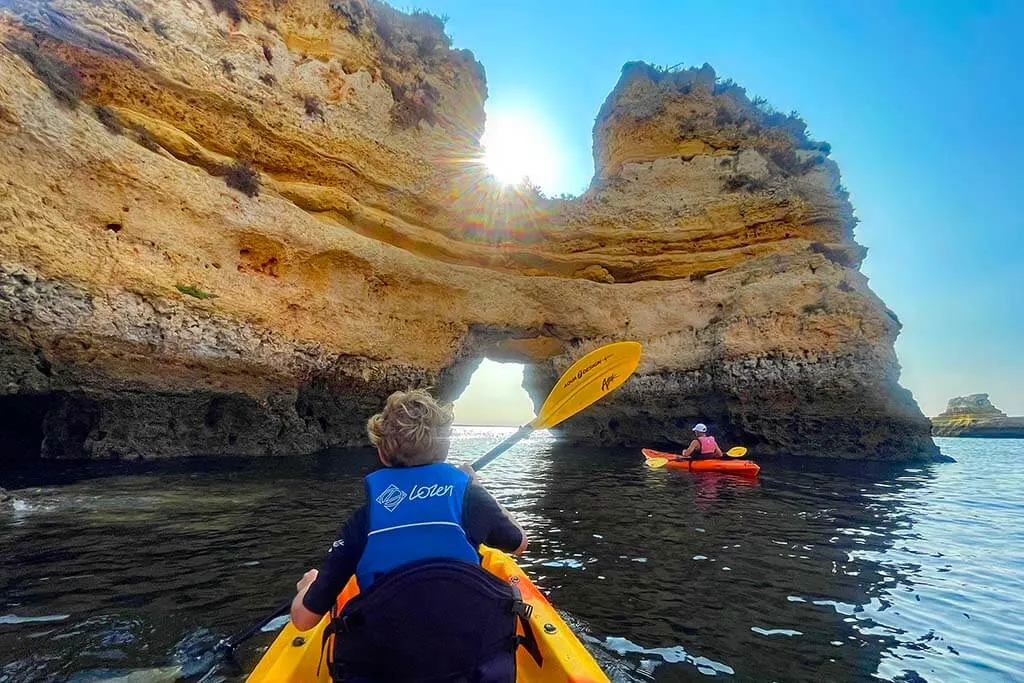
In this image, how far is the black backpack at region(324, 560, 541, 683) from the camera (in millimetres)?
1916

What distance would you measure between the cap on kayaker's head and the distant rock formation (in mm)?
72181

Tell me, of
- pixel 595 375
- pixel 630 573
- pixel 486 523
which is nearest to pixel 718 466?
pixel 595 375

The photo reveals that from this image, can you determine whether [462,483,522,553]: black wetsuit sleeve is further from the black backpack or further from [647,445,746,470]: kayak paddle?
[647,445,746,470]: kayak paddle

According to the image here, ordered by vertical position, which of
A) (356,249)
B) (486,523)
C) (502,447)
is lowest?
(486,523)

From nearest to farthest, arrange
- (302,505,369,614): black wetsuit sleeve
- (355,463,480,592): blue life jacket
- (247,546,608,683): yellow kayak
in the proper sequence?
(355,463,480,592): blue life jacket → (302,505,369,614): black wetsuit sleeve → (247,546,608,683): yellow kayak

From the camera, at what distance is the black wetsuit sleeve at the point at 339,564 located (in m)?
2.21

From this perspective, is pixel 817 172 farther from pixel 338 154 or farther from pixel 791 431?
pixel 338 154

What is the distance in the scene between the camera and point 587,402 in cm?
786

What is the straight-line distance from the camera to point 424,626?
192 centimetres

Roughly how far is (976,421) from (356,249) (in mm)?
81971

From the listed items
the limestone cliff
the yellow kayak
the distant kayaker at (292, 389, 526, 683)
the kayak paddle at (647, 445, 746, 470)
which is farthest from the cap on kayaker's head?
the kayak paddle at (647, 445, 746, 470)

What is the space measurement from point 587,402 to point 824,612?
4081 mm

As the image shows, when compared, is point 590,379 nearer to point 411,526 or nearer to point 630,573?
point 630,573

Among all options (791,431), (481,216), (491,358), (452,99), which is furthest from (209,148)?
(791,431)
